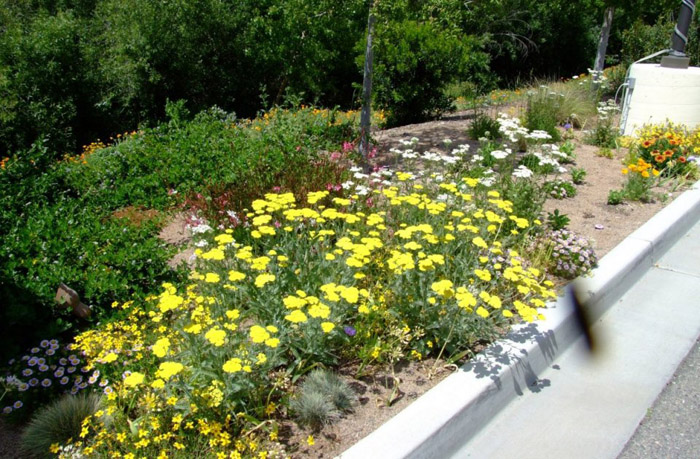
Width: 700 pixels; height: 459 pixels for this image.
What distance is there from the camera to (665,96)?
7789mm

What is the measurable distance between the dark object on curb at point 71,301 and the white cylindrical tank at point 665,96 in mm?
7454

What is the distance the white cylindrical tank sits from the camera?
7.73 metres

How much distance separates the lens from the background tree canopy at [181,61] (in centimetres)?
1043

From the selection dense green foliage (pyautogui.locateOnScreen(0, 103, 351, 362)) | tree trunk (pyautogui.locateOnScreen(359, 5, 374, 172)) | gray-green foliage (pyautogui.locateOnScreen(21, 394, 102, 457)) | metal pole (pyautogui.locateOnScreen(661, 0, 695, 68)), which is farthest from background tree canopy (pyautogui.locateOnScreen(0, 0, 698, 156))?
gray-green foliage (pyautogui.locateOnScreen(21, 394, 102, 457))

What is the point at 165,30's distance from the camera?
12562 millimetres

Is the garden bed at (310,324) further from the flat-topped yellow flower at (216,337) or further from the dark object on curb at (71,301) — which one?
the dark object on curb at (71,301)

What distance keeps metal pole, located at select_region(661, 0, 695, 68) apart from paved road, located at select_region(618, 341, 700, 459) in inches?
240

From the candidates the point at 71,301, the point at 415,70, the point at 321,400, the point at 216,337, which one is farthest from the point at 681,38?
the point at 71,301

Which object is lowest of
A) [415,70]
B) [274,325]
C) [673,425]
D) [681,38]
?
[673,425]

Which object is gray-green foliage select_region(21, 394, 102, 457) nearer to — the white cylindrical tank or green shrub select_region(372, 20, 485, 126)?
the white cylindrical tank

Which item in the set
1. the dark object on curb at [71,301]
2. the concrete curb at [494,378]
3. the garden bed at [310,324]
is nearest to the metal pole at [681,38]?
the concrete curb at [494,378]

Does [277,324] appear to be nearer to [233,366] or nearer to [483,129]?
[233,366]

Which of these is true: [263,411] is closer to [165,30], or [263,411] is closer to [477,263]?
[477,263]

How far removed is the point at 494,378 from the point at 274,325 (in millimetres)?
1227
